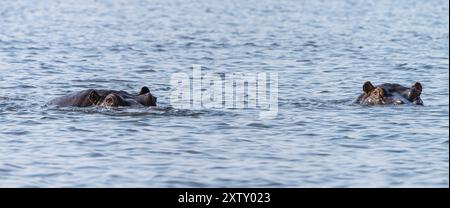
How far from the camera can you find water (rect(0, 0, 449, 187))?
53.9 ft

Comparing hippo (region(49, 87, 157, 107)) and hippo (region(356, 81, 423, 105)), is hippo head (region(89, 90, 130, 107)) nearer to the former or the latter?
hippo (region(49, 87, 157, 107))

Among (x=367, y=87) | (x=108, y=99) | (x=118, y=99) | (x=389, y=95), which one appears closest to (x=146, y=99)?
(x=118, y=99)

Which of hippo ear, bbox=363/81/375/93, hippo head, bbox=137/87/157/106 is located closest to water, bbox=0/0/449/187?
hippo head, bbox=137/87/157/106

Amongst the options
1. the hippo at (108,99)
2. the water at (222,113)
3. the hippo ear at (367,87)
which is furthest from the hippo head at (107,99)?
the hippo ear at (367,87)

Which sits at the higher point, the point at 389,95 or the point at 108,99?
the point at 108,99

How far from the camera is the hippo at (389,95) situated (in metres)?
23.2

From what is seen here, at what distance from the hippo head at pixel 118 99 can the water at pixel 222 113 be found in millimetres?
216

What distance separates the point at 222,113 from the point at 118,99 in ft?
6.48

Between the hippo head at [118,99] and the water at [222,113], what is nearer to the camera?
the water at [222,113]

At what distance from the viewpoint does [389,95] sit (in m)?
23.4

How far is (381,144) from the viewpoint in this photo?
18922 millimetres

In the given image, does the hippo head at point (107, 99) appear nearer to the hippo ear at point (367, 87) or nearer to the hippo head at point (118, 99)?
the hippo head at point (118, 99)

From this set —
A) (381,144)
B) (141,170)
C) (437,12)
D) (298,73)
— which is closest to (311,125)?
(381,144)

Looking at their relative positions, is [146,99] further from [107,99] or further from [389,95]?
[389,95]
